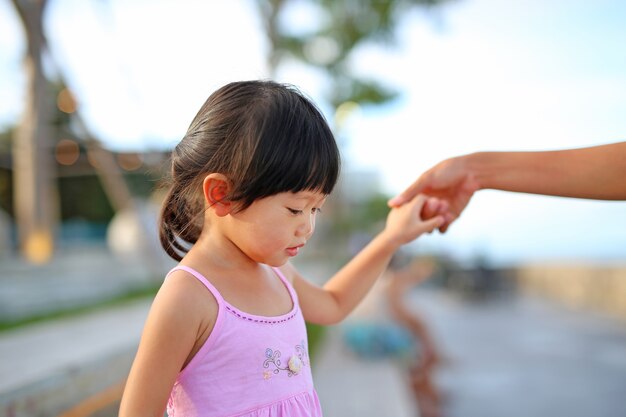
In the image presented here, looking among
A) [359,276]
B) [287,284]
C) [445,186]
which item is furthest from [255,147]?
[445,186]

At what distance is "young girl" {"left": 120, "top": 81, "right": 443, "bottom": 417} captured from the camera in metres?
1.11

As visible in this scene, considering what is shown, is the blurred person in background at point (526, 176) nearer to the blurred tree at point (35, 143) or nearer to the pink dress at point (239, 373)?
the pink dress at point (239, 373)

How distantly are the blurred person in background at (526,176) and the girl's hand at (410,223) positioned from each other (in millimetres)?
24

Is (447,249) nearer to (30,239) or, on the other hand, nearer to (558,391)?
(558,391)

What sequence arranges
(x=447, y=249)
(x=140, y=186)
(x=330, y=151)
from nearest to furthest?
(x=330, y=151) < (x=140, y=186) < (x=447, y=249)

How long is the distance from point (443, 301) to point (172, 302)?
641 inches

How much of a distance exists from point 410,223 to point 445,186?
0.57ft

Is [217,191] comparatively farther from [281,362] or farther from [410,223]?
[410,223]

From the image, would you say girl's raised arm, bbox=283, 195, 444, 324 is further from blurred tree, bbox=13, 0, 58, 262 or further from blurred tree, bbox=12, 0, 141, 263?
blurred tree, bbox=13, 0, 58, 262

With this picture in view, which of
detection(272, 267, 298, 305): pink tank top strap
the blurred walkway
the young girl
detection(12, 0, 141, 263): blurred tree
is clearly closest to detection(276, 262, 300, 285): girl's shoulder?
detection(272, 267, 298, 305): pink tank top strap

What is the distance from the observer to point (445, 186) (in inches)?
67.1

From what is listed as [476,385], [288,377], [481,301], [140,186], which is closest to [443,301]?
[481,301]

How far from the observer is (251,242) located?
121 centimetres

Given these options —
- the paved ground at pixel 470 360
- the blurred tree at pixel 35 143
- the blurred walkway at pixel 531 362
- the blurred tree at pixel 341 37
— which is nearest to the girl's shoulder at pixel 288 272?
the paved ground at pixel 470 360
